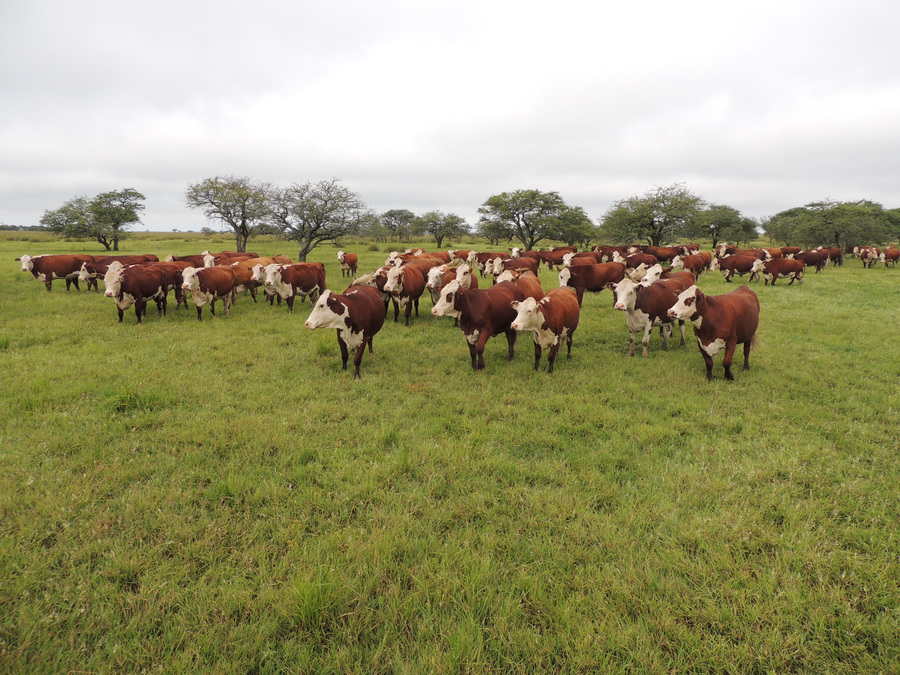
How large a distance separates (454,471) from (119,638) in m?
2.97

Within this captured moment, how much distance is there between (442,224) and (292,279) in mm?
59410

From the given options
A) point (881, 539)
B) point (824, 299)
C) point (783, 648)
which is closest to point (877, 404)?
point (881, 539)

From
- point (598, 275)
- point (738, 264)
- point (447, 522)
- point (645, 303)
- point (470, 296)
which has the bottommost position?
point (447, 522)

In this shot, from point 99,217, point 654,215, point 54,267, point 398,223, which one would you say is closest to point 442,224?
point 398,223

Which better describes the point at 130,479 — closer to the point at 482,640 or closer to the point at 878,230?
the point at 482,640

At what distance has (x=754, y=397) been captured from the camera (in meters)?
6.49

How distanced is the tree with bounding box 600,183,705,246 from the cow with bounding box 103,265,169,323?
43.6 metres

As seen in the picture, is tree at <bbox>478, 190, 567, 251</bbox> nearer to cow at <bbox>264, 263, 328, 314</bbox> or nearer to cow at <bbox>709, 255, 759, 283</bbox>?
cow at <bbox>709, 255, 759, 283</bbox>

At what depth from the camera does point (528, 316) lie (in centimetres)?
752

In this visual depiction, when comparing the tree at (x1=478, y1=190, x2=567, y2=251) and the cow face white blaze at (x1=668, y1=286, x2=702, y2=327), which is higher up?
the tree at (x1=478, y1=190, x2=567, y2=251)

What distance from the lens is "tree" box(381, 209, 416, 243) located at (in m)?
73.6

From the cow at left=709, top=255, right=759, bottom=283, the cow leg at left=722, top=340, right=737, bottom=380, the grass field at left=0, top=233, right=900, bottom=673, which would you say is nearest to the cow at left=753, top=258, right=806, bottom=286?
the cow at left=709, top=255, right=759, bottom=283

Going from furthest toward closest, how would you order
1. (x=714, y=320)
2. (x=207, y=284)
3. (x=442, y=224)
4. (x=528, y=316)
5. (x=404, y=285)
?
(x=442, y=224)
(x=207, y=284)
(x=404, y=285)
(x=528, y=316)
(x=714, y=320)

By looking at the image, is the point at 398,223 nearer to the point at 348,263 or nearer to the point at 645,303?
the point at 348,263
